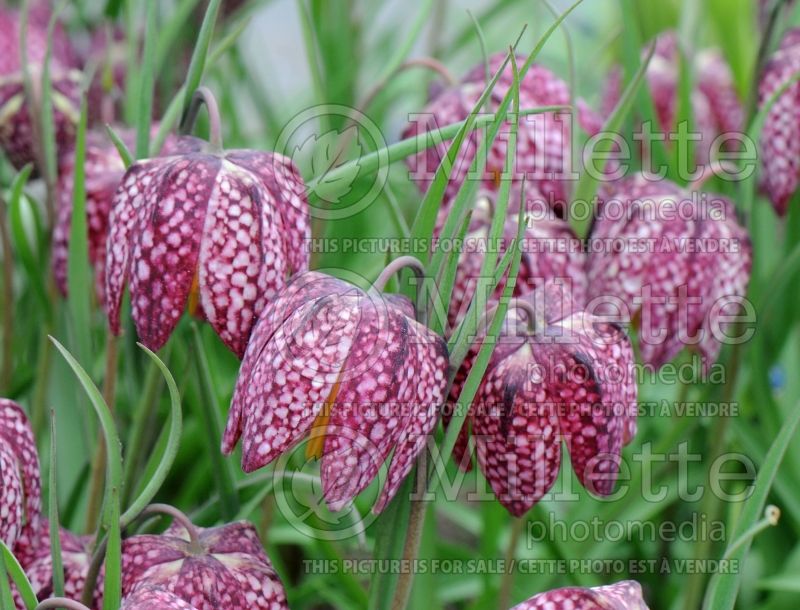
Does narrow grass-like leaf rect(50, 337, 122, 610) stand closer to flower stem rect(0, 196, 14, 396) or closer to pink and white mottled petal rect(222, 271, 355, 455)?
pink and white mottled petal rect(222, 271, 355, 455)

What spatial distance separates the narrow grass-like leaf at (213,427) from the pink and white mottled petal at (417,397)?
22 cm

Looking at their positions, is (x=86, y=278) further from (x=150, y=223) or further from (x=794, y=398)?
(x=794, y=398)

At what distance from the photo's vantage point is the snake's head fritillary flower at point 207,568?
81cm

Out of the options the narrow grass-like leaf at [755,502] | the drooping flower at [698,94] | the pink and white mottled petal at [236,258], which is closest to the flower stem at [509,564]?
the narrow grass-like leaf at [755,502]

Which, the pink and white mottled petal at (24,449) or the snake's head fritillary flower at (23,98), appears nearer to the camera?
the pink and white mottled petal at (24,449)

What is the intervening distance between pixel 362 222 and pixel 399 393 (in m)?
1.10

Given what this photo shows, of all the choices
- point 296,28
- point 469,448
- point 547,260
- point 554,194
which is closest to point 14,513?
point 469,448

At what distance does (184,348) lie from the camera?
123cm

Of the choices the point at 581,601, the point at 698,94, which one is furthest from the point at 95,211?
the point at 698,94

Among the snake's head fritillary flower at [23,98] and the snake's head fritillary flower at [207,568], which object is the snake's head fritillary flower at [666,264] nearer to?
the snake's head fritillary flower at [207,568]

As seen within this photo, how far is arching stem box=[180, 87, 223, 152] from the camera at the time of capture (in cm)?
89

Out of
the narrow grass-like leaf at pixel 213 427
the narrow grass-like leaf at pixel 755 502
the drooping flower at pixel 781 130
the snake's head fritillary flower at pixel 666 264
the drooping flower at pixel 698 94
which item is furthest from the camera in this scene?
the drooping flower at pixel 698 94

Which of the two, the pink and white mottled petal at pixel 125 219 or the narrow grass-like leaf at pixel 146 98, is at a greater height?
the narrow grass-like leaf at pixel 146 98

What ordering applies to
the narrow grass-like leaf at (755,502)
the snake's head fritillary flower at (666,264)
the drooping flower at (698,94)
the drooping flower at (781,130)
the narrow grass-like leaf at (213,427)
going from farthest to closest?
the drooping flower at (698,94)
the drooping flower at (781,130)
the snake's head fritillary flower at (666,264)
the narrow grass-like leaf at (213,427)
the narrow grass-like leaf at (755,502)
